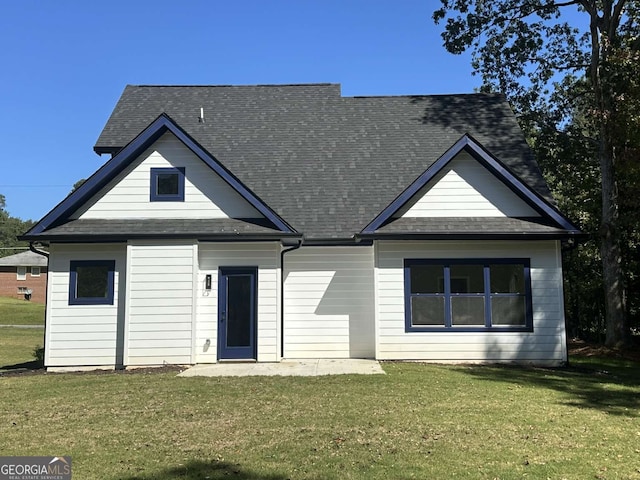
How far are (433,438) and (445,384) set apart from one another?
368cm

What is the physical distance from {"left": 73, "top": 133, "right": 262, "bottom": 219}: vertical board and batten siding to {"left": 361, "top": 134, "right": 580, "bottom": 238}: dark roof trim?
3378 mm

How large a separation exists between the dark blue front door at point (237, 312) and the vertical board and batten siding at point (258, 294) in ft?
0.43

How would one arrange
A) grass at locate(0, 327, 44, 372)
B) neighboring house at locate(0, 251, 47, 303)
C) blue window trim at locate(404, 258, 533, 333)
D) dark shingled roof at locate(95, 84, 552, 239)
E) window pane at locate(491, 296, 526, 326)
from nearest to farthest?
blue window trim at locate(404, 258, 533, 333)
window pane at locate(491, 296, 526, 326)
dark shingled roof at locate(95, 84, 552, 239)
grass at locate(0, 327, 44, 372)
neighboring house at locate(0, 251, 47, 303)

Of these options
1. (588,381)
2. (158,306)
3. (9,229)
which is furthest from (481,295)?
(9,229)

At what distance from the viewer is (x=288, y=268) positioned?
13.9 metres

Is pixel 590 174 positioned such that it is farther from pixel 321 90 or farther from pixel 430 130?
pixel 321 90

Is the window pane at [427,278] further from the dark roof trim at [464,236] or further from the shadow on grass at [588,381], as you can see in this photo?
the shadow on grass at [588,381]

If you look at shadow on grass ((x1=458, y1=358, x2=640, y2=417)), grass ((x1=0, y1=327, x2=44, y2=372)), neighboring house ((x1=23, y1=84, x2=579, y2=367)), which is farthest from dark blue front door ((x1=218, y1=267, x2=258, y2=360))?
grass ((x1=0, y1=327, x2=44, y2=372))

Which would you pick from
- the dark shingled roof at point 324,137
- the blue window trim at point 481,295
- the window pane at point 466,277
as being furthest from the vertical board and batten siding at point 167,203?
the window pane at point 466,277

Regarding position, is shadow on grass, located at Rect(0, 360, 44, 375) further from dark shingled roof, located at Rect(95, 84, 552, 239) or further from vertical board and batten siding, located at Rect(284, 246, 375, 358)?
dark shingled roof, located at Rect(95, 84, 552, 239)

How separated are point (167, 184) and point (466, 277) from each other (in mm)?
8280

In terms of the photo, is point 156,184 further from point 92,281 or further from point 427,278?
point 427,278

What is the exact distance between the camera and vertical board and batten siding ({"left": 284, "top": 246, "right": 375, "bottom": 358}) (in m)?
13.6

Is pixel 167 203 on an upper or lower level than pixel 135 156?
lower
